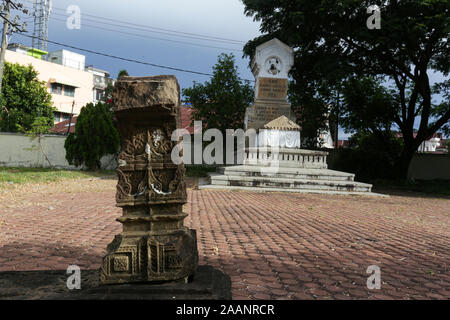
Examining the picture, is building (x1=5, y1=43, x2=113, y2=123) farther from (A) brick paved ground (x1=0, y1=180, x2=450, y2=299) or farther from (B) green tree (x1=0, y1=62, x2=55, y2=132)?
(A) brick paved ground (x1=0, y1=180, x2=450, y2=299)

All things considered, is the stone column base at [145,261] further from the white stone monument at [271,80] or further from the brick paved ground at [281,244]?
the white stone monument at [271,80]

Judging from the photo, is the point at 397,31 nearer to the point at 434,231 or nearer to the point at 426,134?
the point at 426,134

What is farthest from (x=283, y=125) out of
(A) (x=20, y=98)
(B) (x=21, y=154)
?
(A) (x=20, y=98)

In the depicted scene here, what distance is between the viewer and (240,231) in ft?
16.4

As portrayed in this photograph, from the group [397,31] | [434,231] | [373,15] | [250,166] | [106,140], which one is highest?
[373,15]

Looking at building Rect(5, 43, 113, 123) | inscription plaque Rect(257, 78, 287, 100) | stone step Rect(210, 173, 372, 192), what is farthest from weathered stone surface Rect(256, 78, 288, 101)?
building Rect(5, 43, 113, 123)

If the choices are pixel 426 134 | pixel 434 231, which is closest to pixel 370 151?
pixel 426 134

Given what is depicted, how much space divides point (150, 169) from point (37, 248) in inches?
92.1

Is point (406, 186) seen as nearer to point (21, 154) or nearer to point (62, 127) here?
point (21, 154)

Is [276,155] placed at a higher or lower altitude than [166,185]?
higher

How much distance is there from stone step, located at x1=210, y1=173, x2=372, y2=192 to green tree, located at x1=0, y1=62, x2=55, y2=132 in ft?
63.4

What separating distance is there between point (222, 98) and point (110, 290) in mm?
17237

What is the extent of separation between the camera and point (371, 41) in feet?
48.4

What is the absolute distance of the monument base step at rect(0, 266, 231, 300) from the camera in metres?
2.26
